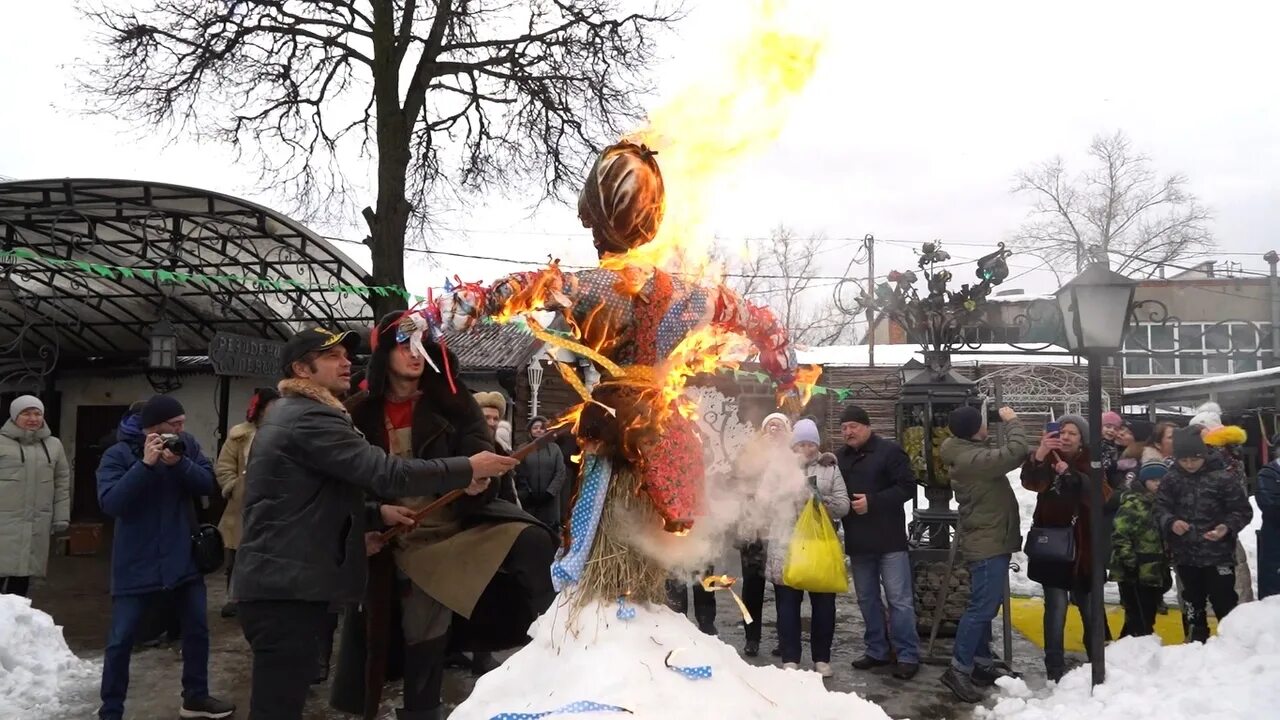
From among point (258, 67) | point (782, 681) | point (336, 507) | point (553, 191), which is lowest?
point (782, 681)

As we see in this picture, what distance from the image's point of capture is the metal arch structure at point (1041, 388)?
62.1 feet

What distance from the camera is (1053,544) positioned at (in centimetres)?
611

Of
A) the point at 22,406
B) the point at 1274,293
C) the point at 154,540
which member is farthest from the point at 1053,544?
the point at 1274,293

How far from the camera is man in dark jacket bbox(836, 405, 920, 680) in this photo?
6.41 meters

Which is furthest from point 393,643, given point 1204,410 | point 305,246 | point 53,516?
point 305,246

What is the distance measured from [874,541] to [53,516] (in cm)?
619

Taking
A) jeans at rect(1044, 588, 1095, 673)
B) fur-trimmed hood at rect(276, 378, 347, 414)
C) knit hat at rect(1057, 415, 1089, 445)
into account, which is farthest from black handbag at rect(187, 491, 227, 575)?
knit hat at rect(1057, 415, 1089, 445)

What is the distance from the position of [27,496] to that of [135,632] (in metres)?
2.45

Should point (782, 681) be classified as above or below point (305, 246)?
below

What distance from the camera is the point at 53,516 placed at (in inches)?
265

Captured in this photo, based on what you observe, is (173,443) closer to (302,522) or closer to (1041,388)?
(302,522)

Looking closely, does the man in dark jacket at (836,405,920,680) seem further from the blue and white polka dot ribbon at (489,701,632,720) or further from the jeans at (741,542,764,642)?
the blue and white polka dot ribbon at (489,701,632,720)

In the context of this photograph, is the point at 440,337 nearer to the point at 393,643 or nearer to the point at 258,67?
the point at 393,643

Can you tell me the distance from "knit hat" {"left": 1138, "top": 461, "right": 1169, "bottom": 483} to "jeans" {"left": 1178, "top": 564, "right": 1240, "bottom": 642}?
0.71 metres
